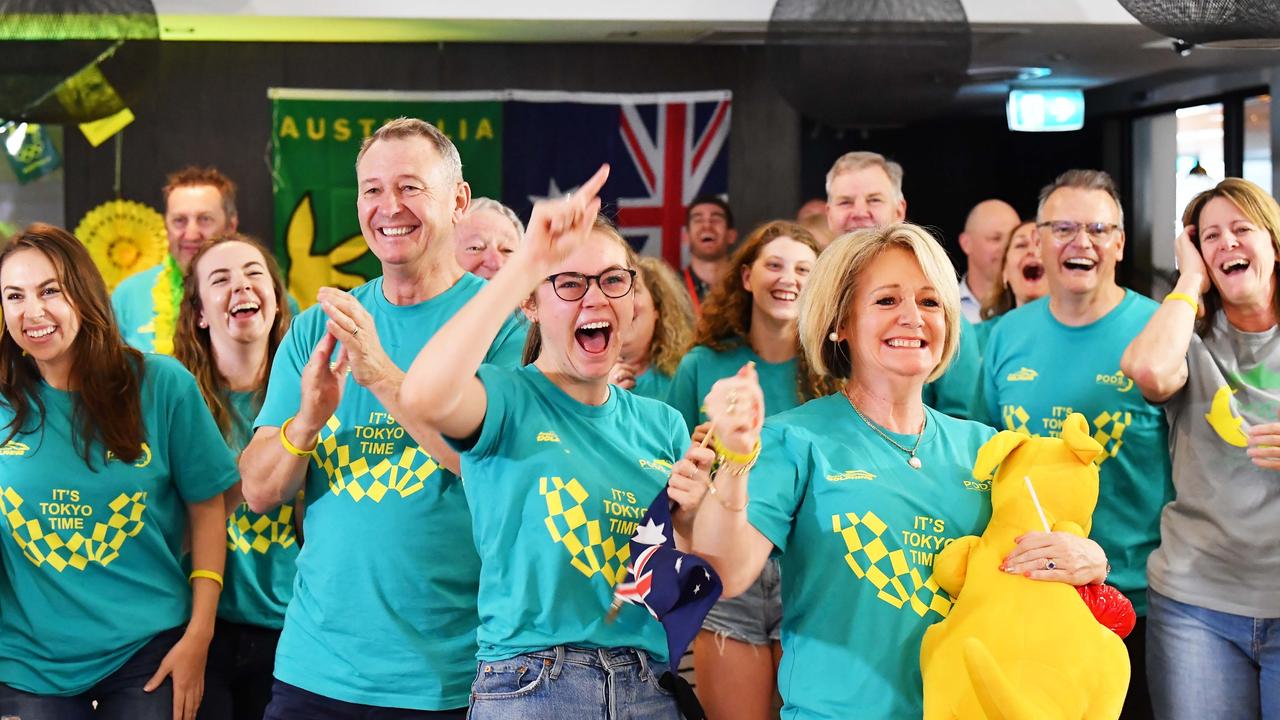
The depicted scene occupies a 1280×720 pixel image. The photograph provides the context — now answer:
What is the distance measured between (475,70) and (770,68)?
2.64m

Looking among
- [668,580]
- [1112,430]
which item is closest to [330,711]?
[668,580]

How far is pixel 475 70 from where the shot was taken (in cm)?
685

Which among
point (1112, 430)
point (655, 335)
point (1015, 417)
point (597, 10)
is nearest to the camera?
point (1112, 430)

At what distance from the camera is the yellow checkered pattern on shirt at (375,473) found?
2.44 m

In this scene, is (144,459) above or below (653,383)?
below

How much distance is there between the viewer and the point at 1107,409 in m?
3.29

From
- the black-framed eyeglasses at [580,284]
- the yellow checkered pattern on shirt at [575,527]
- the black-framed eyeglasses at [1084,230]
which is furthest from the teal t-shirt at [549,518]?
the black-framed eyeglasses at [1084,230]

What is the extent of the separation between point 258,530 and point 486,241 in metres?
1.03

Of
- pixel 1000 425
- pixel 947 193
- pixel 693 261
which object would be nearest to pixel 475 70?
pixel 693 261

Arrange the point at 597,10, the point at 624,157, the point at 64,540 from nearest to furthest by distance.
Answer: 1. the point at 64,540
2. the point at 597,10
3. the point at 624,157

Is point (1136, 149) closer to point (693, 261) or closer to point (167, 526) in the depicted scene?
point (693, 261)

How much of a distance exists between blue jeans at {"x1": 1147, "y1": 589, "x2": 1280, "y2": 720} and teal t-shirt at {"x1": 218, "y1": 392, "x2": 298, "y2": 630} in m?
1.96

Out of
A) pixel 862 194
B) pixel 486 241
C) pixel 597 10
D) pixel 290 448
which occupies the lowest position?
pixel 290 448

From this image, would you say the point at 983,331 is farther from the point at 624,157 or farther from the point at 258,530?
the point at 624,157
